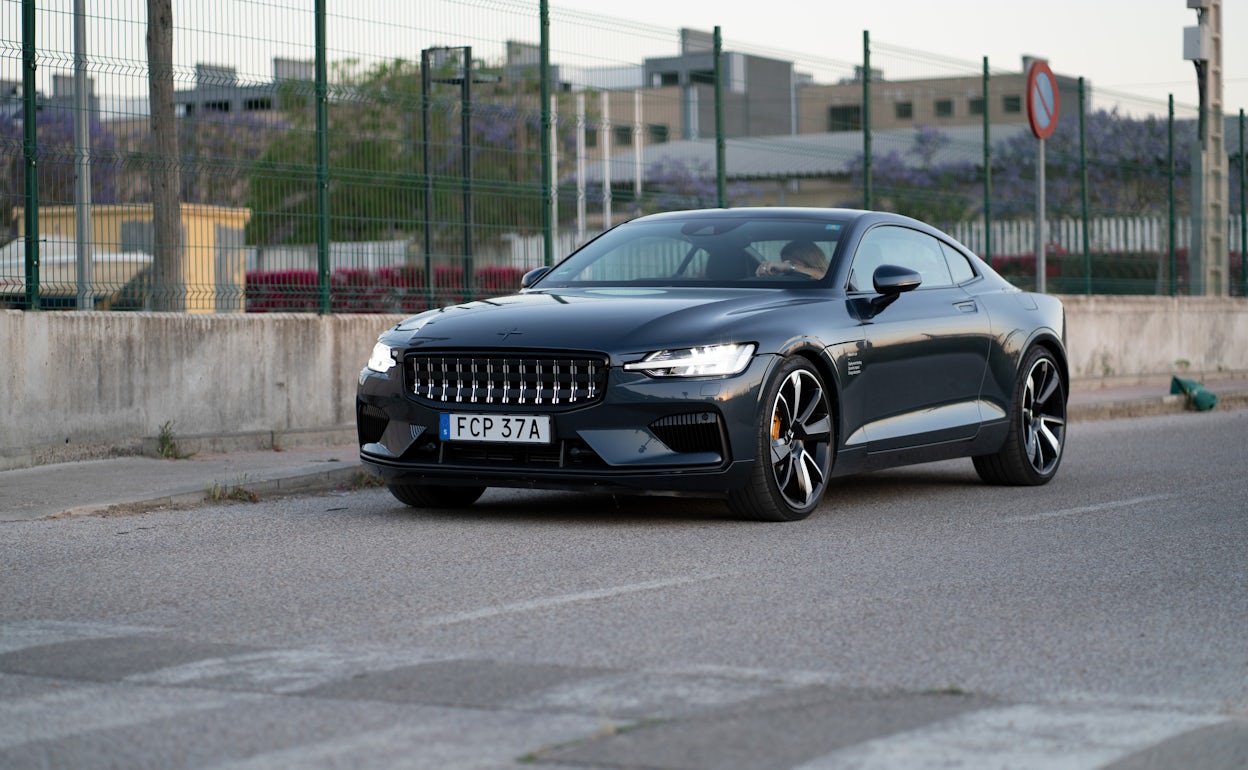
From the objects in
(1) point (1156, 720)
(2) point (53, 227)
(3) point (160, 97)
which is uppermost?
(3) point (160, 97)

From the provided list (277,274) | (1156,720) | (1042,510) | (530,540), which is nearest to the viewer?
(1156,720)

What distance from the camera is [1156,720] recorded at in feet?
14.9

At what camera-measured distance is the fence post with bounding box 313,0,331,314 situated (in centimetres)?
1301

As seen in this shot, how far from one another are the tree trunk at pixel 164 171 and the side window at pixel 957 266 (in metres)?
4.84

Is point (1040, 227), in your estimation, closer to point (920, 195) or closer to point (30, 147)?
point (920, 195)

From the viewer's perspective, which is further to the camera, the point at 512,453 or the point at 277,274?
the point at 277,274

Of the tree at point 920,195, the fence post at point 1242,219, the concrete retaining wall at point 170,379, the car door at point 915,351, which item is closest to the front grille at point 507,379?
the car door at point 915,351

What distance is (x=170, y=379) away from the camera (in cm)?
1191

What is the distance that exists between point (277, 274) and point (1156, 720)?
910 cm

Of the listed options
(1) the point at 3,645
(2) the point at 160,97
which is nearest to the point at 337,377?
(2) the point at 160,97

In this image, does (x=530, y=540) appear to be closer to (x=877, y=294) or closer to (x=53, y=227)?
(x=877, y=294)

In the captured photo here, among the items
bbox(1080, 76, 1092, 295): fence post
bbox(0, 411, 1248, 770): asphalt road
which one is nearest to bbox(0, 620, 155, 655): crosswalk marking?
bbox(0, 411, 1248, 770): asphalt road

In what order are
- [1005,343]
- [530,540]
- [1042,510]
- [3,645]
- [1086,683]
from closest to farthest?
[1086,683] < [3,645] < [530,540] < [1042,510] < [1005,343]

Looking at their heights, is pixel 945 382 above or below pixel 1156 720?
above
